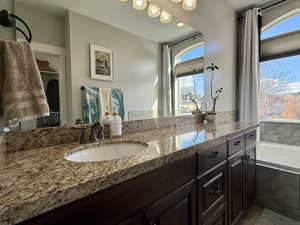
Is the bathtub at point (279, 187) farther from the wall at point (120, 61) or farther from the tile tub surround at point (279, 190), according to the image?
the wall at point (120, 61)

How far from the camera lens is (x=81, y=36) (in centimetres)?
106

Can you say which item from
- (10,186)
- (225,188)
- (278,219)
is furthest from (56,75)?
(278,219)

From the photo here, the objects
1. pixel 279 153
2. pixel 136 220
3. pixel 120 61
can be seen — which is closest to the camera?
pixel 136 220

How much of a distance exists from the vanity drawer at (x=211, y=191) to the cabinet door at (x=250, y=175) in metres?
0.54

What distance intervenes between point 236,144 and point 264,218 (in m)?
0.95

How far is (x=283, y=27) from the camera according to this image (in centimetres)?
233

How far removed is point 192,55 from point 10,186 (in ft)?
6.38

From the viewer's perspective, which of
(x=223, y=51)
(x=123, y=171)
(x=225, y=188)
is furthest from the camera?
(x=223, y=51)

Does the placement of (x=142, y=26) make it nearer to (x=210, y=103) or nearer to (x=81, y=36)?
(x=81, y=36)

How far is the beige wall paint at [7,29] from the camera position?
2.57 ft

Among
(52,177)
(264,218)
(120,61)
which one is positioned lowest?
(264,218)

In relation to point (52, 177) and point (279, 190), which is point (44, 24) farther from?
point (279, 190)

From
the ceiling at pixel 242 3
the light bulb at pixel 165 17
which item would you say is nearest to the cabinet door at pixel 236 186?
the light bulb at pixel 165 17

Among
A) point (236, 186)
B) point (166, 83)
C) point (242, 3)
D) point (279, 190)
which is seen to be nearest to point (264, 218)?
point (279, 190)
